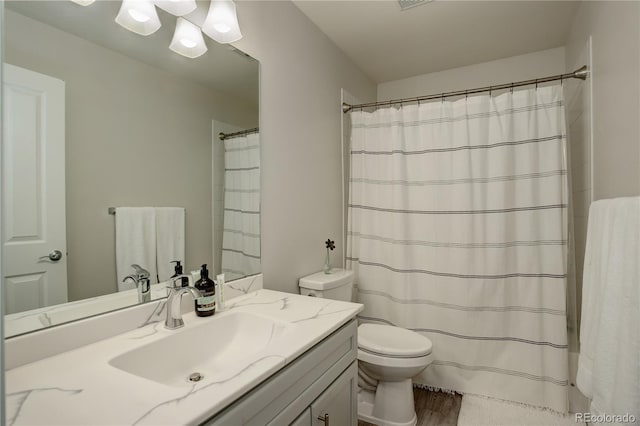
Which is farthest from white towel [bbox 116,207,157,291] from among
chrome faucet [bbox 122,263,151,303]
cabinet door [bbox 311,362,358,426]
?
cabinet door [bbox 311,362,358,426]

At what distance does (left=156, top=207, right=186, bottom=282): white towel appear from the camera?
1197mm

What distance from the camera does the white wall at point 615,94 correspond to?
1.21m

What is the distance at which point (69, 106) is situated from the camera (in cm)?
94

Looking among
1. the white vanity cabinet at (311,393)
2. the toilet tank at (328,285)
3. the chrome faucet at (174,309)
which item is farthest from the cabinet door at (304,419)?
the toilet tank at (328,285)

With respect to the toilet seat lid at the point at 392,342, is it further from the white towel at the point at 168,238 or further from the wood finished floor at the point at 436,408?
the white towel at the point at 168,238

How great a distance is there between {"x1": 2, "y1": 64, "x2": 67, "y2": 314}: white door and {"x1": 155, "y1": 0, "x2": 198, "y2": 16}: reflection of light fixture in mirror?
50cm

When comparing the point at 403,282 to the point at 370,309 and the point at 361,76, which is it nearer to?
the point at 370,309

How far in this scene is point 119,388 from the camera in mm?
726

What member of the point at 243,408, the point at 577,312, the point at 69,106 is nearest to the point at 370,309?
the point at 577,312

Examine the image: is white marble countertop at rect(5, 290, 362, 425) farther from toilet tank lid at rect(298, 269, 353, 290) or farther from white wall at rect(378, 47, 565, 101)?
white wall at rect(378, 47, 565, 101)

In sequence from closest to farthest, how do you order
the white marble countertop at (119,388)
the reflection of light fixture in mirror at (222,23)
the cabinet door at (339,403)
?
the white marble countertop at (119,388) → the cabinet door at (339,403) → the reflection of light fixture in mirror at (222,23)

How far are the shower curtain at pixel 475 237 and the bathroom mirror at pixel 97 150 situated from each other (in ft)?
3.86

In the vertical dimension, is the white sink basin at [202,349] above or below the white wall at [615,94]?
below

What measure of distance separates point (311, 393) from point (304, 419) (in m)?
0.07
